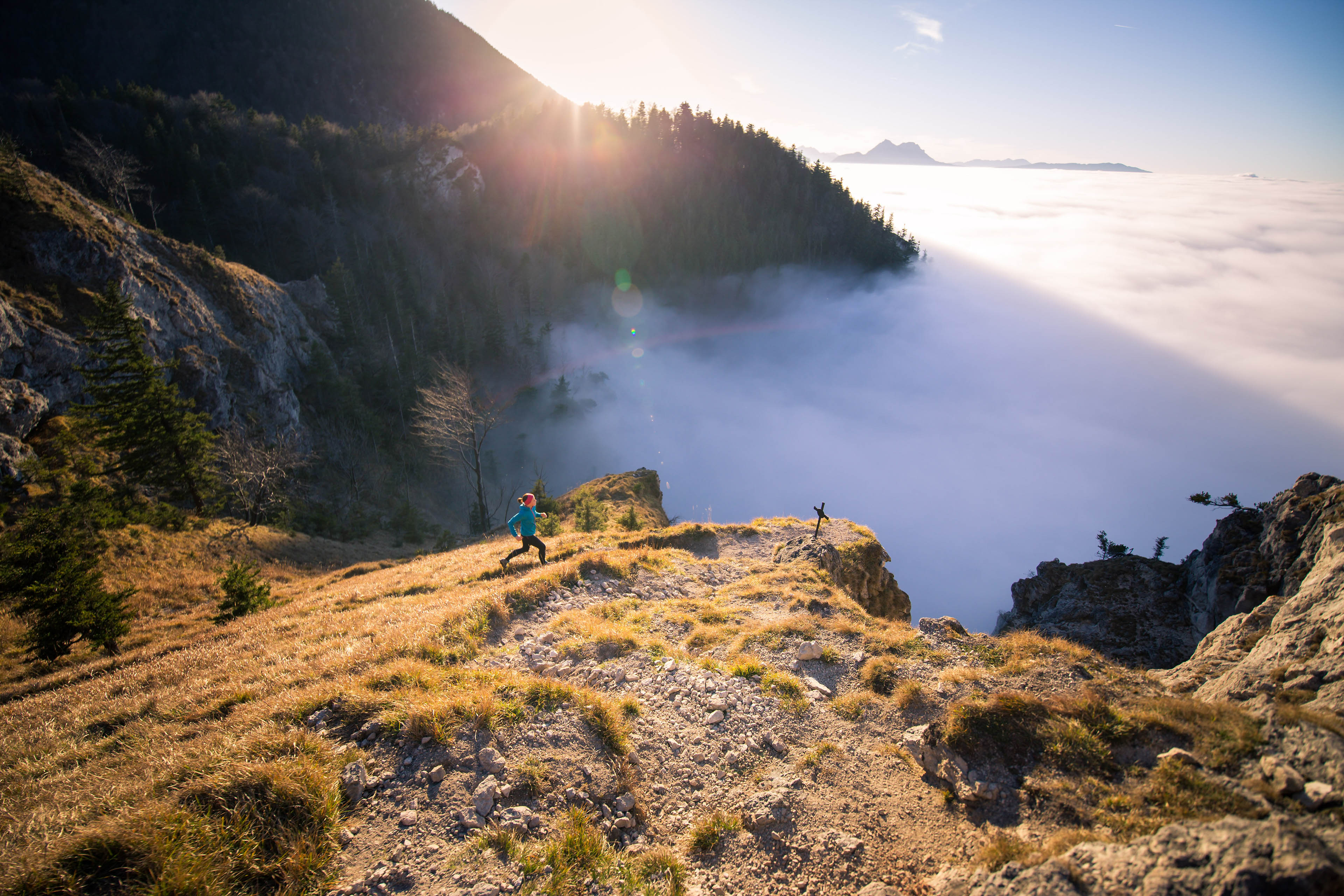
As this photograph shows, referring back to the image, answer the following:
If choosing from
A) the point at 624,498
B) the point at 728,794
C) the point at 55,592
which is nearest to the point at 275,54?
the point at 624,498

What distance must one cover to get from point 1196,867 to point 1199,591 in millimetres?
22707

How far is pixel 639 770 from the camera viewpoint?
6.38 m

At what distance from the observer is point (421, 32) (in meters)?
144

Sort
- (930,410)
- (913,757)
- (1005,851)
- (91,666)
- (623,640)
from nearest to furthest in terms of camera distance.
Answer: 1. (1005,851)
2. (913,757)
3. (623,640)
4. (91,666)
5. (930,410)

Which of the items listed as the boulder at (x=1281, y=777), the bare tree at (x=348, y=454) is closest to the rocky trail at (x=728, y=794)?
the boulder at (x=1281, y=777)

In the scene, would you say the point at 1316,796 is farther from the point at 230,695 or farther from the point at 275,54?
the point at 275,54

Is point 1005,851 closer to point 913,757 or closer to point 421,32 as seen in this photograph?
point 913,757

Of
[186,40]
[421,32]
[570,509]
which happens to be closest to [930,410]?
[570,509]

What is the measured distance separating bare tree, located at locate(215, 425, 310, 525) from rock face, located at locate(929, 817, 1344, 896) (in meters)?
32.6

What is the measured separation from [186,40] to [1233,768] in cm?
19496

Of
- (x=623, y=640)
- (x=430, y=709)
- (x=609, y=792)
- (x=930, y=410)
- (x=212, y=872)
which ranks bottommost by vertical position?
(x=930, y=410)

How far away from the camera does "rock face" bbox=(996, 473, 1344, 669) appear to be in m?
9.66

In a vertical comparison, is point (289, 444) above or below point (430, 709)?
below

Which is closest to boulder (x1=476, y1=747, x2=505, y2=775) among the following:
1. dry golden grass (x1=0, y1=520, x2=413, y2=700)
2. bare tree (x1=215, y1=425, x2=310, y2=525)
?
dry golden grass (x1=0, y1=520, x2=413, y2=700)
